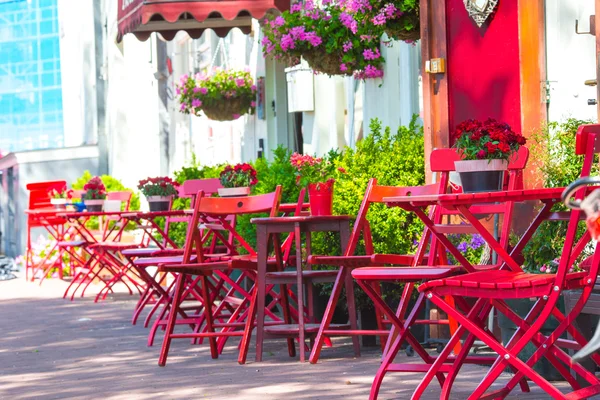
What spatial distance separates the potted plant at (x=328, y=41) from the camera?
885cm

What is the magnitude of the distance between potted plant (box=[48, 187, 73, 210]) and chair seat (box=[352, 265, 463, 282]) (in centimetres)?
856

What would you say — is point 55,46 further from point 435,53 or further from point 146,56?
point 435,53

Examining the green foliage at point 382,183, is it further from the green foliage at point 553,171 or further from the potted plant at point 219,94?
the potted plant at point 219,94

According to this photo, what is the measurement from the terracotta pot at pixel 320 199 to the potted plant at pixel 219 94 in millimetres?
6145

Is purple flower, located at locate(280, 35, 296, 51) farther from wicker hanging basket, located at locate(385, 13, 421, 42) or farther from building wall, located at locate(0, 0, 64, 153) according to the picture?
building wall, located at locate(0, 0, 64, 153)

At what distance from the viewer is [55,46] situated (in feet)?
75.0

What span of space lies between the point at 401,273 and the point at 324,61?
176 inches

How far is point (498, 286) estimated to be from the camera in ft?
12.9

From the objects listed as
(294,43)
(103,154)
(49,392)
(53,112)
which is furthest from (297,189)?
(53,112)

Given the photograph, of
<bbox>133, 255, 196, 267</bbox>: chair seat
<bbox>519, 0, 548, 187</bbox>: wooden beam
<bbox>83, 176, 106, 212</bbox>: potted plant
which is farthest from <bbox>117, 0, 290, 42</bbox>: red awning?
<bbox>519, 0, 548, 187</bbox>: wooden beam

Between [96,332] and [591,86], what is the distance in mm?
3729

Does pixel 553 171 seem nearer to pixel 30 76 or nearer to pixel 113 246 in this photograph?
pixel 113 246

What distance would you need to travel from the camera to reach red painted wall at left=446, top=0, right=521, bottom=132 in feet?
23.1

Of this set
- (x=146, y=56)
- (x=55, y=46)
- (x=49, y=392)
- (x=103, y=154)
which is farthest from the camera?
(x=55, y=46)
